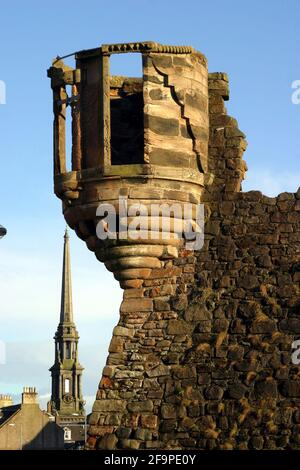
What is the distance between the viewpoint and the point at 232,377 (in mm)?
17781

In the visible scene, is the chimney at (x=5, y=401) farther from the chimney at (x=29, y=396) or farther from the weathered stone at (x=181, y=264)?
the weathered stone at (x=181, y=264)

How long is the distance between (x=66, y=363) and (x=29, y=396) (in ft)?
217

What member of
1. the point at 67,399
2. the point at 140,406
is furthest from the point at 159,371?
the point at 67,399

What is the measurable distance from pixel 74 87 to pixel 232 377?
442 cm

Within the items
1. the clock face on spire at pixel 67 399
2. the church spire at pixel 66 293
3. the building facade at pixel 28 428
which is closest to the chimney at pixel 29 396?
the building facade at pixel 28 428

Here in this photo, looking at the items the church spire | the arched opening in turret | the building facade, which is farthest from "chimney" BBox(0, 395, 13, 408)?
the arched opening in turret

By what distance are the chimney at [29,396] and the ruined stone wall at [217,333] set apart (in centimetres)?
5587

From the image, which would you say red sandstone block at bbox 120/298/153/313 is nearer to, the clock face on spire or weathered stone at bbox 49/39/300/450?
weathered stone at bbox 49/39/300/450

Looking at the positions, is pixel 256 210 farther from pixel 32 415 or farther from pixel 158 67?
pixel 32 415

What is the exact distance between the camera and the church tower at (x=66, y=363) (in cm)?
13438

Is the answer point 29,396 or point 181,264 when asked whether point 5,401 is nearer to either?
point 29,396

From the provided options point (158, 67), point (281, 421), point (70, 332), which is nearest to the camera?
point (281, 421)

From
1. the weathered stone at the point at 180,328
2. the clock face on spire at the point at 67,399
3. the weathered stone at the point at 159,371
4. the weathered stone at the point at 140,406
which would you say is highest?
the clock face on spire at the point at 67,399
